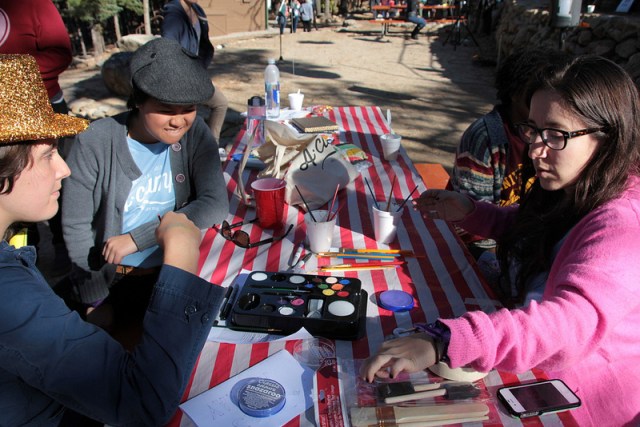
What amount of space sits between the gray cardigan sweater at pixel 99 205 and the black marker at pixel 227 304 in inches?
20.4

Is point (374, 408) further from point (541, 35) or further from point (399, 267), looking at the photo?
point (541, 35)

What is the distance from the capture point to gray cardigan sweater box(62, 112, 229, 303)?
1.82 meters

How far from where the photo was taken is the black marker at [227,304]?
4.53 feet

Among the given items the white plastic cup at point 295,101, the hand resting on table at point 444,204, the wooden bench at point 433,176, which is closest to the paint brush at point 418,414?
the hand resting on table at point 444,204

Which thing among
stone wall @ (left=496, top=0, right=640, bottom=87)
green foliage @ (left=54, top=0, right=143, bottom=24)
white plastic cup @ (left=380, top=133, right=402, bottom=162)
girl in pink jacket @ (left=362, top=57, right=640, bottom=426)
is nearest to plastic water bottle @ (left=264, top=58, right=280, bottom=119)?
white plastic cup @ (left=380, top=133, right=402, bottom=162)

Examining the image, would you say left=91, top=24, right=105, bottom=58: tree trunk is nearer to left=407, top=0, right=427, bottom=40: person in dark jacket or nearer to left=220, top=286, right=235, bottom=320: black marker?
left=407, top=0, right=427, bottom=40: person in dark jacket

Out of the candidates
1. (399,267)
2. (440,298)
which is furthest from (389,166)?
(440,298)

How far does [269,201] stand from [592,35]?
7723 millimetres

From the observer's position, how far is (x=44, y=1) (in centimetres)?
288

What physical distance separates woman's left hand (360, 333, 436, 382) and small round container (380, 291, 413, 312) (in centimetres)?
34

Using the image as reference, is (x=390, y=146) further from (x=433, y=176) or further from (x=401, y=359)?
(x=401, y=359)

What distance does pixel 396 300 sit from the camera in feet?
4.79

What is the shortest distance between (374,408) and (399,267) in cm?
73

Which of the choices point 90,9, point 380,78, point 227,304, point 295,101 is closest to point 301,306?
point 227,304
